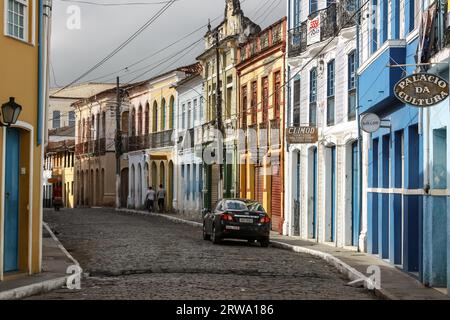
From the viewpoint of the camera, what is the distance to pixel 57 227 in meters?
33.1

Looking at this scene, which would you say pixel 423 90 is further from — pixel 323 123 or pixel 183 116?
pixel 183 116

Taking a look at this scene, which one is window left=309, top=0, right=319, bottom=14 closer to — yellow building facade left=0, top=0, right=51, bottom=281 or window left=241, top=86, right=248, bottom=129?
window left=241, top=86, right=248, bottom=129

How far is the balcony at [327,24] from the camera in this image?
→ 2462 centimetres

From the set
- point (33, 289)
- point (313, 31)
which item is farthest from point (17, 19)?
point (313, 31)

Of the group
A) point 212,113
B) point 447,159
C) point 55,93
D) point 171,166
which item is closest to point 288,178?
point 212,113

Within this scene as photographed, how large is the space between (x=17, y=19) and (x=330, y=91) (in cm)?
1331

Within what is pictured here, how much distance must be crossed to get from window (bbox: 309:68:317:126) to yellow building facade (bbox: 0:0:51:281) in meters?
13.5

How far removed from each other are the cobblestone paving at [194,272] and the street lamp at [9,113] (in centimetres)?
278

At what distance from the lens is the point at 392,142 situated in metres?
18.7

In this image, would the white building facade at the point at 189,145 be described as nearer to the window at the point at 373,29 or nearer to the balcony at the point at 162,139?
the balcony at the point at 162,139

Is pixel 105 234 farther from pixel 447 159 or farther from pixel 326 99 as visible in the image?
pixel 447 159

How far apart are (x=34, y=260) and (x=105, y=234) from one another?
1333 cm

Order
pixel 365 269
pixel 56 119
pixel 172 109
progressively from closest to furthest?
1. pixel 365 269
2. pixel 172 109
3. pixel 56 119
